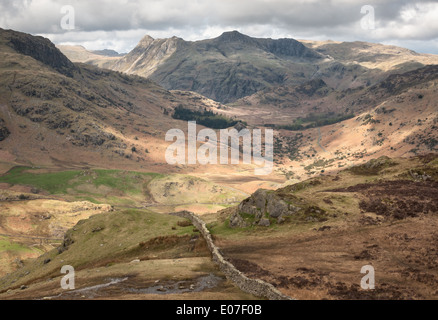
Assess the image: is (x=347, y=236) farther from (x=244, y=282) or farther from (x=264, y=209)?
(x=244, y=282)

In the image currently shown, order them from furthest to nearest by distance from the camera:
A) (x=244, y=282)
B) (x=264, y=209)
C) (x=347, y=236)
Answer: (x=264, y=209)
(x=347, y=236)
(x=244, y=282)

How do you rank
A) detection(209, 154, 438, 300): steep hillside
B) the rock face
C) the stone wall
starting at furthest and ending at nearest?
the rock face → detection(209, 154, 438, 300): steep hillside → the stone wall

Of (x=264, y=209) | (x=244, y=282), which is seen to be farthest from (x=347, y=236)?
(x=244, y=282)

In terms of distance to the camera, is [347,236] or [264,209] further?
[264,209]

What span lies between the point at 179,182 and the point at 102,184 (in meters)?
37.5

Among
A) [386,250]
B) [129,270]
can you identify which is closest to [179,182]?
[129,270]

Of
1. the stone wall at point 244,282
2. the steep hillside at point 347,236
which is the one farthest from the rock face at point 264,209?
the stone wall at point 244,282

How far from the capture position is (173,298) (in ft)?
115

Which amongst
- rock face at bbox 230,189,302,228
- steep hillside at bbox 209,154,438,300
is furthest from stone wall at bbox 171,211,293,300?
rock face at bbox 230,189,302,228

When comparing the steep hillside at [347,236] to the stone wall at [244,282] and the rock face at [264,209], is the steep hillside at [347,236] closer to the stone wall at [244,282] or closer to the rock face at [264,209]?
the rock face at [264,209]

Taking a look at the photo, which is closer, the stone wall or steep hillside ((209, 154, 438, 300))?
the stone wall

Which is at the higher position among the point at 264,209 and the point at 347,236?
the point at 264,209

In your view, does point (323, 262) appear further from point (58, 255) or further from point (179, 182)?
point (179, 182)

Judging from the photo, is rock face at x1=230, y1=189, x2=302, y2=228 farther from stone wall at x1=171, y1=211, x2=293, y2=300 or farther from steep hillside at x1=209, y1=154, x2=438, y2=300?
stone wall at x1=171, y1=211, x2=293, y2=300
